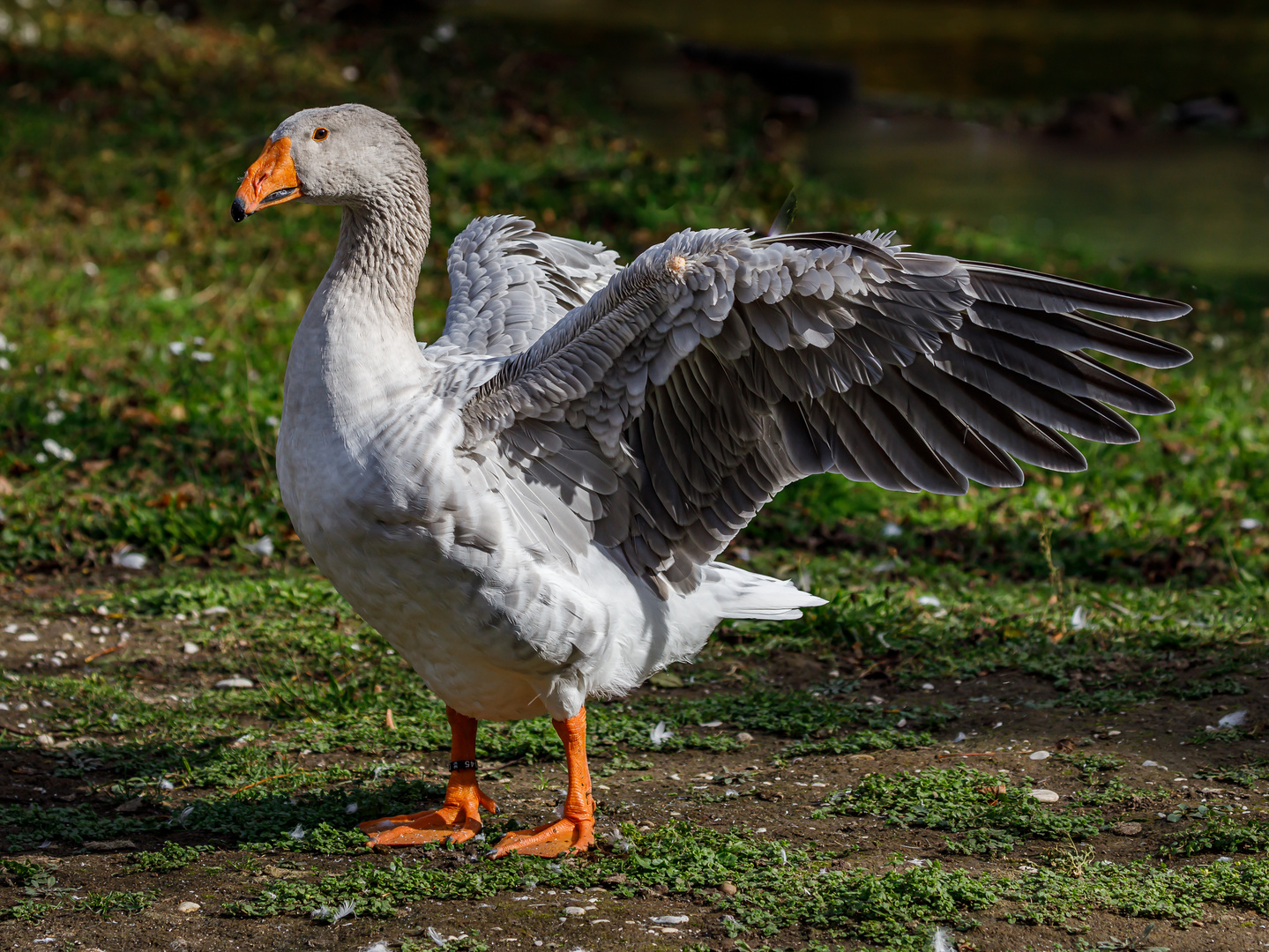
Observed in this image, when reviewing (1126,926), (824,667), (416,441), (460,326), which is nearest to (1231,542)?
(824,667)

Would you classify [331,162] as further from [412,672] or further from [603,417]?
[412,672]

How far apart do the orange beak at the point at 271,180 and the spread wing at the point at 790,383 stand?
78cm

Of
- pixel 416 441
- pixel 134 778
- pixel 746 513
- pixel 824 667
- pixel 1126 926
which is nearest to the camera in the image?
pixel 1126 926

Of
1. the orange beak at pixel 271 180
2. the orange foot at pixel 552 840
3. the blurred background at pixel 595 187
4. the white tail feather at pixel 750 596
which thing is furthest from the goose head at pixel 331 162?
the blurred background at pixel 595 187

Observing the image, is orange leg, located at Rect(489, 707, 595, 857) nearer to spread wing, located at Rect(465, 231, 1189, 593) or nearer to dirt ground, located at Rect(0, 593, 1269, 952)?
dirt ground, located at Rect(0, 593, 1269, 952)

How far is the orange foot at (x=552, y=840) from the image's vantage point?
370cm

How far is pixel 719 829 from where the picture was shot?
382cm

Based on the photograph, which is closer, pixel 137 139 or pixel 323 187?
pixel 323 187

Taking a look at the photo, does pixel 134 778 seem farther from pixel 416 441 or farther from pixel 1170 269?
pixel 1170 269

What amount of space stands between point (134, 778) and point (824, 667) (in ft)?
8.28

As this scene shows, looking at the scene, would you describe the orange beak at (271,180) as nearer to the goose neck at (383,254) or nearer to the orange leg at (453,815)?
the goose neck at (383,254)

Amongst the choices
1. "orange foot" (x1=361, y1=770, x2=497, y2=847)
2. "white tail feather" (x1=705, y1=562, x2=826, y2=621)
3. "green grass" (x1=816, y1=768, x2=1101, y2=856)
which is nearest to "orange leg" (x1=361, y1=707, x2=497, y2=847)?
"orange foot" (x1=361, y1=770, x2=497, y2=847)

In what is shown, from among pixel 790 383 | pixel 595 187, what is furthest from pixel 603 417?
pixel 595 187

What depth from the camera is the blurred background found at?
6227 millimetres
